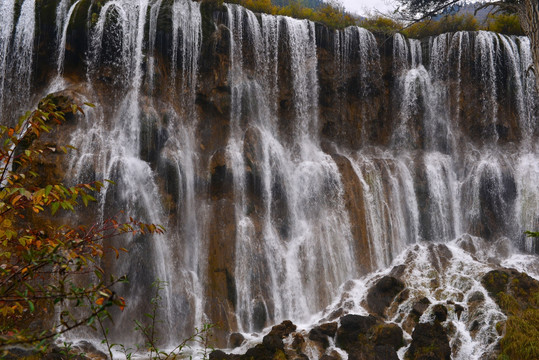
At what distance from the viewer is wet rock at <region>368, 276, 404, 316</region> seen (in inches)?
599

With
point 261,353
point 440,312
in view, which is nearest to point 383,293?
point 440,312

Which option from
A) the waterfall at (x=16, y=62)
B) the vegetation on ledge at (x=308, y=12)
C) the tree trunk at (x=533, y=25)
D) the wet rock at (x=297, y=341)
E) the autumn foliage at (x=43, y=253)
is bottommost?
the wet rock at (x=297, y=341)


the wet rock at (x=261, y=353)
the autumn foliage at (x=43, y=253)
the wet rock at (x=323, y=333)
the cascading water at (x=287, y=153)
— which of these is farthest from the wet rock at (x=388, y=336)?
the autumn foliage at (x=43, y=253)

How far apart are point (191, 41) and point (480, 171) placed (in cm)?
1534

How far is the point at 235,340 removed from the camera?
1365 cm

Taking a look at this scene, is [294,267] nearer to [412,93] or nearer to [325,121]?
[325,121]

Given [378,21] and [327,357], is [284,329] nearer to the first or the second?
[327,357]

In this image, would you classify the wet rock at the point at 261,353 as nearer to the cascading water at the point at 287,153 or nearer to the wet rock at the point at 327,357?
the wet rock at the point at 327,357

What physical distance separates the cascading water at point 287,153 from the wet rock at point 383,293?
562 millimetres

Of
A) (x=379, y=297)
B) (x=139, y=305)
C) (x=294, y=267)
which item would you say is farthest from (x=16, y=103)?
(x=379, y=297)

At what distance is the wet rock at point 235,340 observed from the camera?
13.5 m

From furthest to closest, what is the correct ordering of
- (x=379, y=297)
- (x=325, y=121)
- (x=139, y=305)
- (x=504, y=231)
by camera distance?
(x=325, y=121), (x=504, y=231), (x=379, y=297), (x=139, y=305)

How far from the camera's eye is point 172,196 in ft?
54.4

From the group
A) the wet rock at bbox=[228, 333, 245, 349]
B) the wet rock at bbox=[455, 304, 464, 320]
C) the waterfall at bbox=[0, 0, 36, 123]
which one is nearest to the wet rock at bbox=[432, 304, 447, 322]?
the wet rock at bbox=[455, 304, 464, 320]
